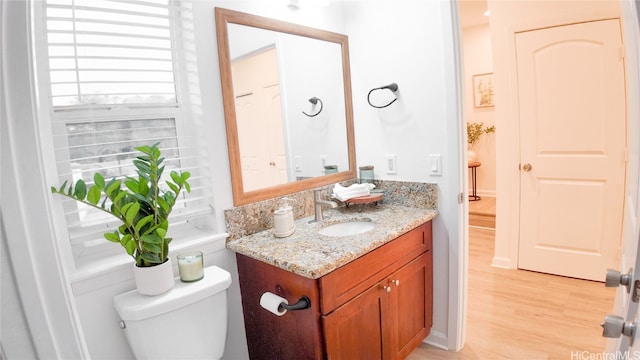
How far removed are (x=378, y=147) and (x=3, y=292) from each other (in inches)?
75.4

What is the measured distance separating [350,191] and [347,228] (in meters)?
0.23

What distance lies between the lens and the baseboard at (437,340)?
2.03 metres

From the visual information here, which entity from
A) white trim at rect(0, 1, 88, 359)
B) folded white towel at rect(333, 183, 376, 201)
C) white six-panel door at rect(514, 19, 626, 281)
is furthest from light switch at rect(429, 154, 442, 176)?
white trim at rect(0, 1, 88, 359)

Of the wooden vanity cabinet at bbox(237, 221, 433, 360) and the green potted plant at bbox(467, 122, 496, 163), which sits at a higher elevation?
the green potted plant at bbox(467, 122, 496, 163)

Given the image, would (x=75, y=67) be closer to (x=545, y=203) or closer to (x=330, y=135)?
(x=330, y=135)

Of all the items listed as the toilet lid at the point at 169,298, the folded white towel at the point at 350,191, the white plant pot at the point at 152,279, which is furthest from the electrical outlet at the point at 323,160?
the white plant pot at the point at 152,279

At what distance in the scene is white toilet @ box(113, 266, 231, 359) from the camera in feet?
3.93

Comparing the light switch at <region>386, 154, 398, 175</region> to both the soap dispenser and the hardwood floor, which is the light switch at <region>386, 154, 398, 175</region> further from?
the hardwood floor

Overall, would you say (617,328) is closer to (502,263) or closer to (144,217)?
(144,217)

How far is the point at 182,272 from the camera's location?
1355 millimetres

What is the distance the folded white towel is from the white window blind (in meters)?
0.74

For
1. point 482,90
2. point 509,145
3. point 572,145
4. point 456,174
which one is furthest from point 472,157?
point 456,174

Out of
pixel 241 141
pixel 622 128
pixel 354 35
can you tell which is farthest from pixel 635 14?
pixel 622 128

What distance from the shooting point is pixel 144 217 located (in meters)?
1.20
